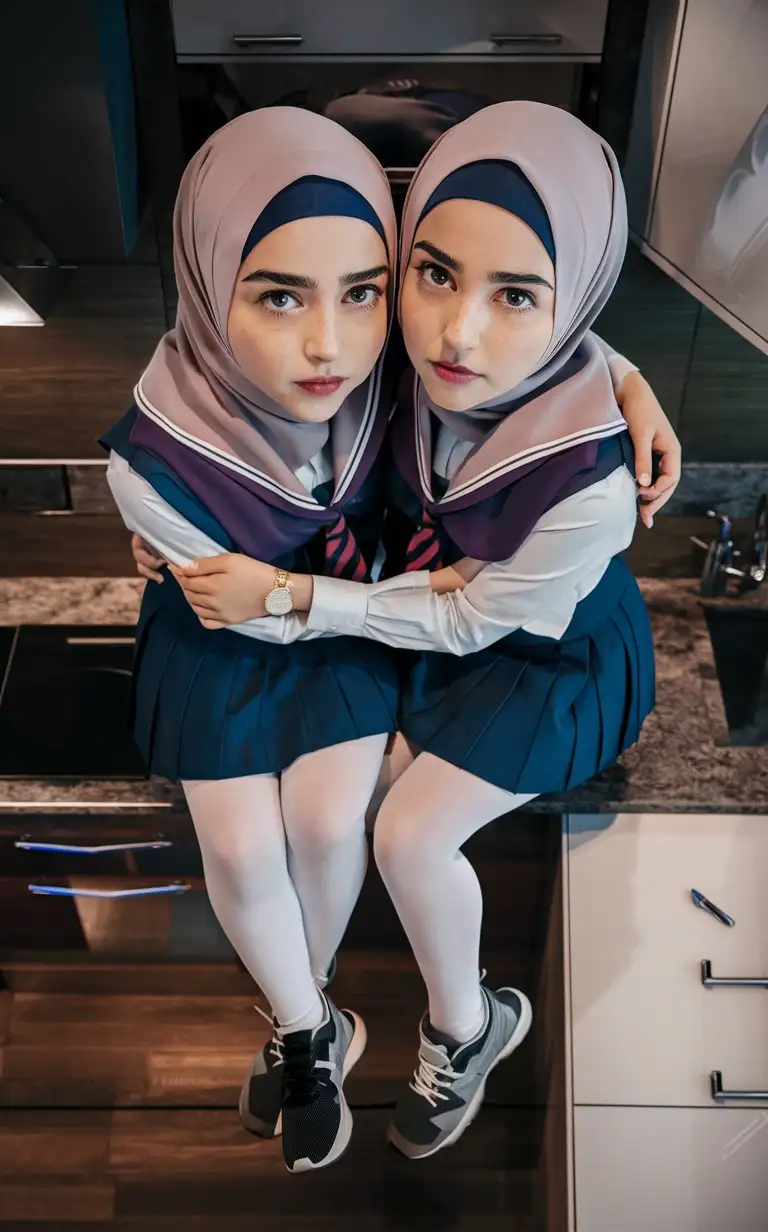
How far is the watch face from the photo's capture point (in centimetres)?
154

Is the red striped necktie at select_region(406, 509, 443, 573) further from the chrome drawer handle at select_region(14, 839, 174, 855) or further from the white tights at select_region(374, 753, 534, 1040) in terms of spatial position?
the chrome drawer handle at select_region(14, 839, 174, 855)

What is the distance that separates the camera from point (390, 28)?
1.54 m

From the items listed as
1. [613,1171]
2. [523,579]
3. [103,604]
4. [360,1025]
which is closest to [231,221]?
[523,579]

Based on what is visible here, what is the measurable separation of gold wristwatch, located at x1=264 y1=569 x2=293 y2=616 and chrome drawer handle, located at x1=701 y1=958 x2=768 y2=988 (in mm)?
830

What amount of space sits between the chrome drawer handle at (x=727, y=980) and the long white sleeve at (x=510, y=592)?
0.59 metres

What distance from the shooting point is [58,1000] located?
2.12 meters

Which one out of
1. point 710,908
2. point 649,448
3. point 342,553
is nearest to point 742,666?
point 710,908

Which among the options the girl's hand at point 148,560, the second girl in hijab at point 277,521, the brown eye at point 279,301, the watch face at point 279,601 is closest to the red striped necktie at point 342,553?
the second girl in hijab at point 277,521

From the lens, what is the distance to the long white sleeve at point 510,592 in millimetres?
1451

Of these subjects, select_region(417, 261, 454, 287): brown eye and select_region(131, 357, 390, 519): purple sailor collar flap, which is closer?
select_region(417, 261, 454, 287): brown eye

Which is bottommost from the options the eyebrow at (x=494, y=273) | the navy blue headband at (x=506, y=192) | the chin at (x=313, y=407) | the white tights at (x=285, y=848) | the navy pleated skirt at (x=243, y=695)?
the white tights at (x=285, y=848)

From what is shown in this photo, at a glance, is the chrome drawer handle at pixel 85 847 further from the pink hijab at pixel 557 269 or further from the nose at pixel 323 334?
the nose at pixel 323 334

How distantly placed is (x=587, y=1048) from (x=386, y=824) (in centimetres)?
49

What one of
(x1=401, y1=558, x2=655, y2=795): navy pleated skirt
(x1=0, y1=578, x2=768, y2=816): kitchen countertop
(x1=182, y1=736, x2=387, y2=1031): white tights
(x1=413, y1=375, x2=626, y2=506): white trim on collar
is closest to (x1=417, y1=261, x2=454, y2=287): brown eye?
(x1=413, y1=375, x2=626, y2=506): white trim on collar
